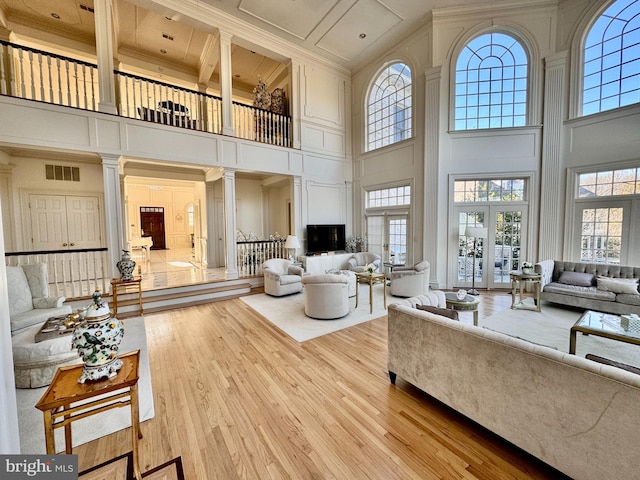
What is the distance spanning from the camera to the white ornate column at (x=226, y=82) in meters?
5.94

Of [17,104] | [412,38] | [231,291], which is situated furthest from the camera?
[412,38]

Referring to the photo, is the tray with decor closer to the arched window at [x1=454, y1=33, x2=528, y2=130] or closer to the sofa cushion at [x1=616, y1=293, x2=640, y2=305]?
the sofa cushion at [x1=616, y1=293, x2=640, y2=305]

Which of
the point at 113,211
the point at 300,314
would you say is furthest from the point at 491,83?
the point at 113,211

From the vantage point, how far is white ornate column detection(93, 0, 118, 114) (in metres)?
4.79

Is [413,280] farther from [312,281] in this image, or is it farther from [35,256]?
[35,256]

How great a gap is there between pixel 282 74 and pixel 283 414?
8719 mm

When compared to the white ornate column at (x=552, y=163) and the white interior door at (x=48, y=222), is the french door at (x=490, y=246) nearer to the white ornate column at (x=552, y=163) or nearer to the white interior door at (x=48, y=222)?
the white ornate column at (x=552, y=163)

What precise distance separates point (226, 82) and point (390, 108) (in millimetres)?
4364

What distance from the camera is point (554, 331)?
3752 mm

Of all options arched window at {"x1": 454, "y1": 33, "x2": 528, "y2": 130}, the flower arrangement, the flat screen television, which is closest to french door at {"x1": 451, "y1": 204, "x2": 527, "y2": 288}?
arched window at {"x1": 454, "y1": 33, "x2": 528, "y2": 130}

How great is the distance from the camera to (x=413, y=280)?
215 inches

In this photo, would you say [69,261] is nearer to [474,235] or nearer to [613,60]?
[474,235]

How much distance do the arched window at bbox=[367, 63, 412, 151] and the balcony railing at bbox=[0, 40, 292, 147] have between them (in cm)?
260

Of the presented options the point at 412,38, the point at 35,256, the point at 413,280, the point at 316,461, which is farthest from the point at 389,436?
the point at 412,38
